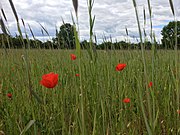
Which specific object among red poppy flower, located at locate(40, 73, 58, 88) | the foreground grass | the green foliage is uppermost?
the green foliage

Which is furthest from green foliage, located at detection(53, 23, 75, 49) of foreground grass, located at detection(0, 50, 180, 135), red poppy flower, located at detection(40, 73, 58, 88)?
red poppy flower, located at detection(40, 73, 58, 88)

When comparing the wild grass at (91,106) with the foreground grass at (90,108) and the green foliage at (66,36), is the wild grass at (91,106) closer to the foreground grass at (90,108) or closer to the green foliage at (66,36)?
the foreground grass at (90,108)

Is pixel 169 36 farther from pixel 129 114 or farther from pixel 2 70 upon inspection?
pixel 2 70

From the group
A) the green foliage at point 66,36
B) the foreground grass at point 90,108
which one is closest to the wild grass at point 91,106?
the foreground grass at point 90,108

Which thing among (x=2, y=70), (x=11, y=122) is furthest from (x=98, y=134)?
(x=2, y=70)

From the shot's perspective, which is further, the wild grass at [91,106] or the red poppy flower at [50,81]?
the red poppy flower at [50,81]

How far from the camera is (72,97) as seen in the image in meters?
1.58

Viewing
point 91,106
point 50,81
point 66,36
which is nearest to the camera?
point 50,81

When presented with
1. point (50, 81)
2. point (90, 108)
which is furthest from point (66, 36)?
point (50, 81)

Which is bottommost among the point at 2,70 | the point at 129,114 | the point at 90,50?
the point at 129,114

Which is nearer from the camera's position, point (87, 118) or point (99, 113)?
point (87, 118)

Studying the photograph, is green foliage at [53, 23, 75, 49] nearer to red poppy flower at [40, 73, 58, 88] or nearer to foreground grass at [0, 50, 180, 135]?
foreground grass at [0, 50, 180, 135]

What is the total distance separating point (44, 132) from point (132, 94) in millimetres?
829

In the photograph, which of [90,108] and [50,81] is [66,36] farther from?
[50,81]
